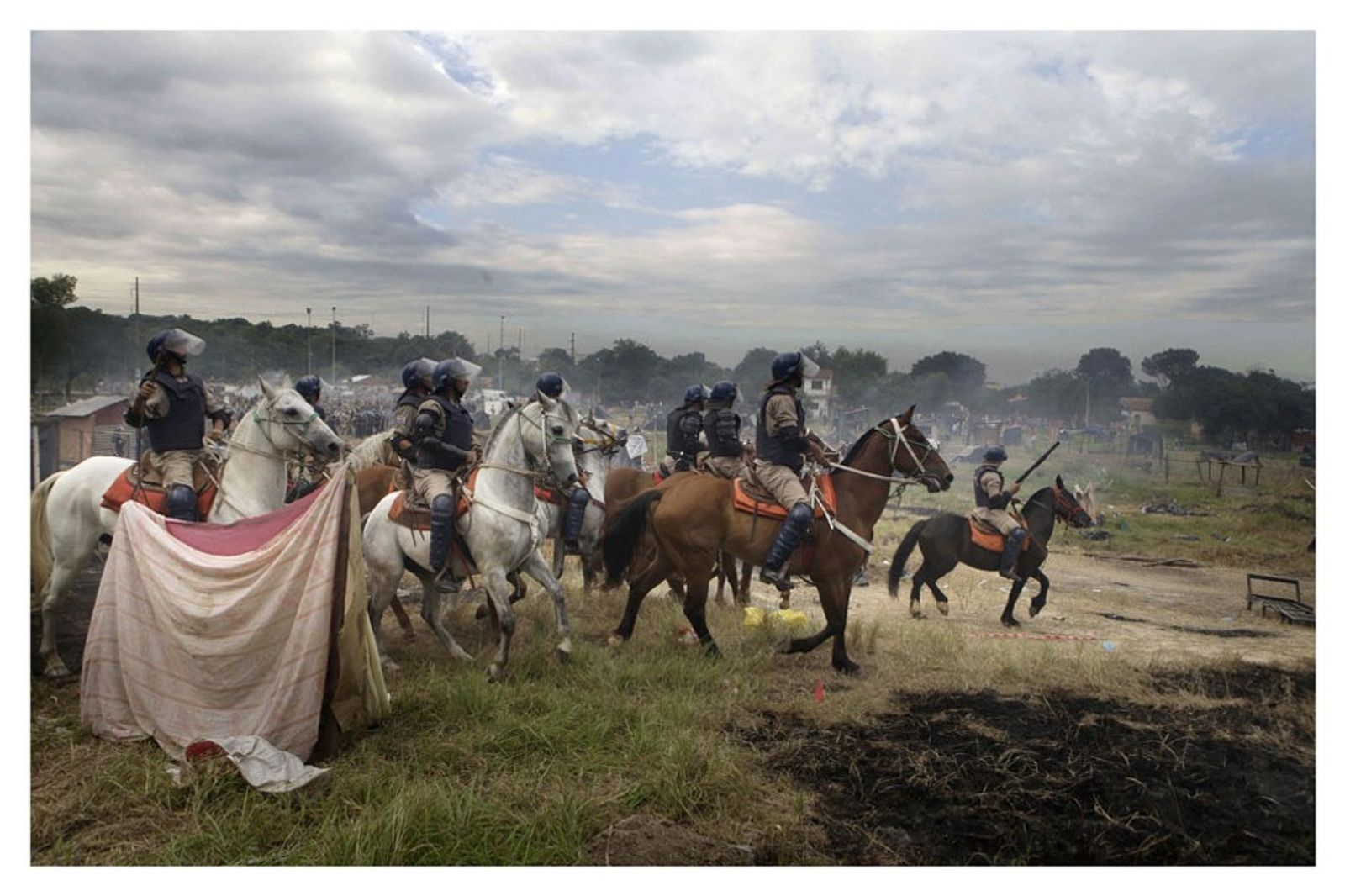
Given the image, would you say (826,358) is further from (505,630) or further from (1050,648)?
(505,630)

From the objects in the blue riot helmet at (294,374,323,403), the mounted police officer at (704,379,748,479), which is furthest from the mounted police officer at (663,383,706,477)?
the blue riot helmet at (294,374,323,403)

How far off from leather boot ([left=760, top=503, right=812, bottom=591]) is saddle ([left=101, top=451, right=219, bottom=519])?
4250 millimetres

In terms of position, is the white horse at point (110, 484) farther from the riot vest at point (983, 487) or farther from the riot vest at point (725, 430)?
the riot vest at point (983, 487)

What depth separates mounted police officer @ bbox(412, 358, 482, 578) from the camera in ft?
19.4

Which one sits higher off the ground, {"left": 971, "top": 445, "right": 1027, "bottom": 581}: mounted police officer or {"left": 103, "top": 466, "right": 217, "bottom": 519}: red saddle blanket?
{"left": 103, "top": 466, "right": 217, "bottom": 519}: red saddle blanket

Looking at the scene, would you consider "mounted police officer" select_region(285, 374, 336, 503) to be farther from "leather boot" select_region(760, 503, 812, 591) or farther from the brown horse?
"leather boot" select_region(760, 503, 812, 591)

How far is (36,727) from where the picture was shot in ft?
14.9

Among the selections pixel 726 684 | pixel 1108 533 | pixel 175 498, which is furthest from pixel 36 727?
pixel 1108 533

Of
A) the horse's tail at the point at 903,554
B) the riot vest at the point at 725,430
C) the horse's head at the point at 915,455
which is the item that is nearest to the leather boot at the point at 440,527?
the riot vest at the point at 725,430

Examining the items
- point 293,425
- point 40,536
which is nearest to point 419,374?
point 293,425

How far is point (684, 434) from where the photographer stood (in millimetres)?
9219

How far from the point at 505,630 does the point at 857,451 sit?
3.25 meters

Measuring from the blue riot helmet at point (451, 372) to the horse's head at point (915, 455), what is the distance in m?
3.42

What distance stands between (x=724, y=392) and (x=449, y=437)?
3030mm
